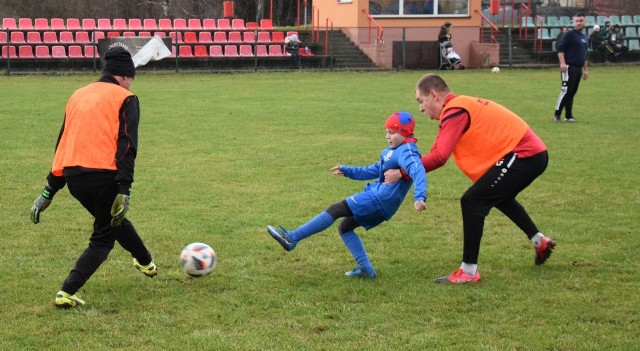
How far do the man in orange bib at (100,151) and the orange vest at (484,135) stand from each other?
7.74 ft

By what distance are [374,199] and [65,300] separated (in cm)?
236

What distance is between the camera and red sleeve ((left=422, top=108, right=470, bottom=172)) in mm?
6688

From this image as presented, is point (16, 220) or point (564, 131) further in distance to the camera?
point (564, 131)

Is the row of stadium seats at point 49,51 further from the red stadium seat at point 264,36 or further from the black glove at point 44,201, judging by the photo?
the black glove at point 44,201

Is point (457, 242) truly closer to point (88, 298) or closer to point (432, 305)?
point (432, 305)

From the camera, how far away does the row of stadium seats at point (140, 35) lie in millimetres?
33688

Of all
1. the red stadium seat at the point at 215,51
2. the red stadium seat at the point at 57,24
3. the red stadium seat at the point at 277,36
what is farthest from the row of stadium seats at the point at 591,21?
the red stadium seat at the point at 57,24

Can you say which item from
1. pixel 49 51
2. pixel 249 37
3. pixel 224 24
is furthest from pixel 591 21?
pixel 49 51

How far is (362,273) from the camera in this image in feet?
23.3

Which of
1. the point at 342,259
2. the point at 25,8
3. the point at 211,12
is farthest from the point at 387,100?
the point at 25,8

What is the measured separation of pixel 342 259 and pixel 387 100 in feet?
50.1

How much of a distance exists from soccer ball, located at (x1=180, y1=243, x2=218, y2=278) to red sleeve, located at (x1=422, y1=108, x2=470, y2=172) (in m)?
1.78

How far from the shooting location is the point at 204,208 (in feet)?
32.3

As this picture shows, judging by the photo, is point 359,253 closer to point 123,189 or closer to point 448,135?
point 448,135
